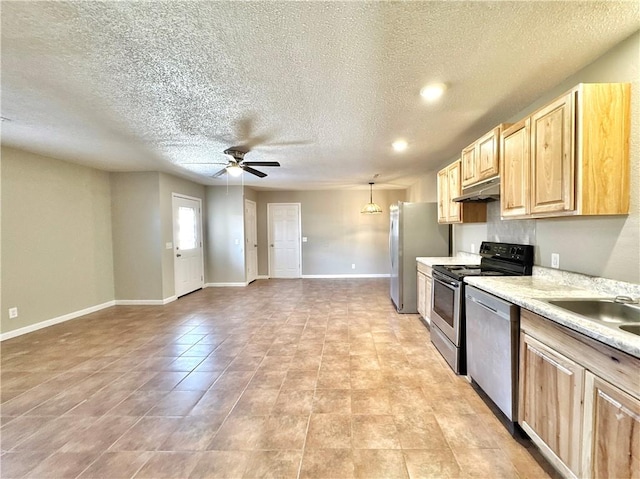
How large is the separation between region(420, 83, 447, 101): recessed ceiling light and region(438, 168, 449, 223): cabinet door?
5.65 ft

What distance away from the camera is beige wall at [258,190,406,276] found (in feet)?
25.2

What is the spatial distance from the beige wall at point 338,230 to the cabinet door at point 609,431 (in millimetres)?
6471

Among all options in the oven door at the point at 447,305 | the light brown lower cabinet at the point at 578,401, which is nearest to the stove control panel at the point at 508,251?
the oven door at the point at 447,305

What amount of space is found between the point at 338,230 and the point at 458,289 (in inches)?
210

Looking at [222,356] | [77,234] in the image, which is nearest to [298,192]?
[77,234]

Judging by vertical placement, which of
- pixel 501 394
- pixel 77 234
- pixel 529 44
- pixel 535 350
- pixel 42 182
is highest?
pixel 529 44

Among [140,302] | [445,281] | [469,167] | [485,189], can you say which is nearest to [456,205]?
[469,167]

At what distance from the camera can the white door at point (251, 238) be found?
277 inches

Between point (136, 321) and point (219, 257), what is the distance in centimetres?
276

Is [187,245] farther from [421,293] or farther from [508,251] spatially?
[508,251]

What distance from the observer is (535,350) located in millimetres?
1573

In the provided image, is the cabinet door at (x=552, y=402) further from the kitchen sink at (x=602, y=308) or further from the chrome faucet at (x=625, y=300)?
the chrome faucet at (x=625, y=300)

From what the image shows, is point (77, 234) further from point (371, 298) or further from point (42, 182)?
point (371, 298)

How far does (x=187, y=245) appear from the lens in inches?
237
